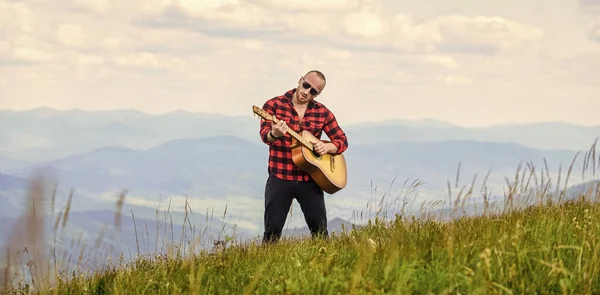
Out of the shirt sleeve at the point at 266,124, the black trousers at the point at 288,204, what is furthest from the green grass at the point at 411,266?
the shirt sleeve at the point at 266,124

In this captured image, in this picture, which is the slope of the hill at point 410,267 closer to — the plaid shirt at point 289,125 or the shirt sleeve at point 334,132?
the plaid shirt at point 289,125

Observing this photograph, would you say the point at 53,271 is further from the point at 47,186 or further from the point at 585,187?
the point at 585,187

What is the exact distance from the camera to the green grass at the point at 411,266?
467 centimetres

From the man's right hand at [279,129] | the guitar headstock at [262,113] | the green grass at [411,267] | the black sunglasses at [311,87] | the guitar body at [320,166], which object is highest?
the black sunglasses at [311,87]

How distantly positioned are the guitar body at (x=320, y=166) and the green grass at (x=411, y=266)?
3.99 feet

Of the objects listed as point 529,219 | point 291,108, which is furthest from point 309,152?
point 529,219

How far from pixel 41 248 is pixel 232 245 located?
1.64m

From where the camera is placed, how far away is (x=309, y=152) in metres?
8.62

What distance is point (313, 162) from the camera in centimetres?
857

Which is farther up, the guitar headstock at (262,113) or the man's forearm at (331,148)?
the guitar headstock at (262,113)

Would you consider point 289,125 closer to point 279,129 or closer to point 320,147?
point 320,147

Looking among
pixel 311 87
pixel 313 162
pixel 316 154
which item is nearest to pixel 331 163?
pixel 316 154

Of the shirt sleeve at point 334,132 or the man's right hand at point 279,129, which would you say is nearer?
the man's right hand at point 279,129

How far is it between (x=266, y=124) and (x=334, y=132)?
0.92m
